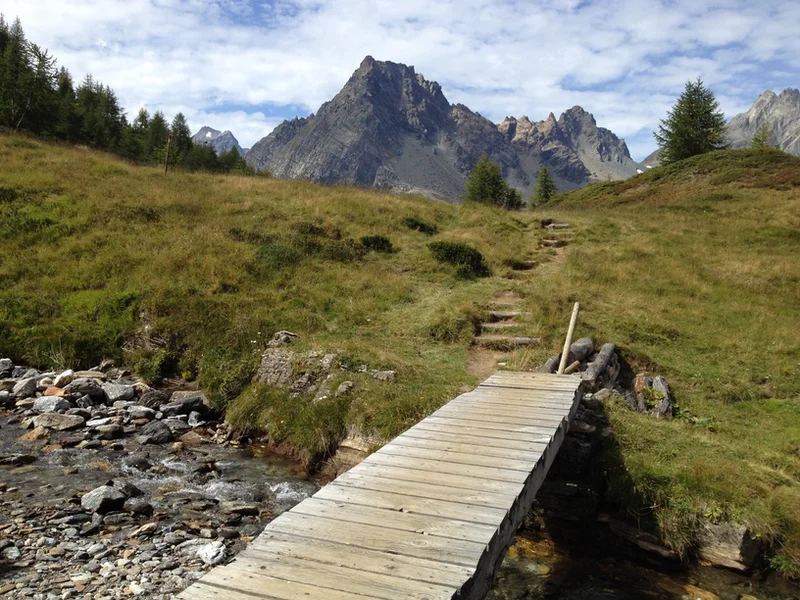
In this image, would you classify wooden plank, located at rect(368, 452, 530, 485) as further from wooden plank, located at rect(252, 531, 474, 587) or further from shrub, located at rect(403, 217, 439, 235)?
shrub, located at rect(403, 217, 439, 235)

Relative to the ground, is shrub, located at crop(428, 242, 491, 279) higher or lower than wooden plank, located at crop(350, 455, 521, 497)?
higher

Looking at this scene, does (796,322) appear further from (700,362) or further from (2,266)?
(2,266)

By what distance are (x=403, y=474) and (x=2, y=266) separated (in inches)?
728

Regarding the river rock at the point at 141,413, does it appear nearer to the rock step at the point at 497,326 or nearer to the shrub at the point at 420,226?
the rock step at the point at 497,326

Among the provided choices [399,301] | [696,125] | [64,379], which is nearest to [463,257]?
[399,301]

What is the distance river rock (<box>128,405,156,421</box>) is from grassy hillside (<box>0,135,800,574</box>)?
149cm

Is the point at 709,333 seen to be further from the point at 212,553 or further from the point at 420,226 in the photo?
the point at 212,553

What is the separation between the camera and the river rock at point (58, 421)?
1070 centimetres

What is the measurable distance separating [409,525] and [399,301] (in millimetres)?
13406

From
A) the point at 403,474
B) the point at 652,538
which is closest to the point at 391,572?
the point at 403,474

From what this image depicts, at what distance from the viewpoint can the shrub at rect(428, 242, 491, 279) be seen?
21.0m

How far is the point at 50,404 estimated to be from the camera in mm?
11688

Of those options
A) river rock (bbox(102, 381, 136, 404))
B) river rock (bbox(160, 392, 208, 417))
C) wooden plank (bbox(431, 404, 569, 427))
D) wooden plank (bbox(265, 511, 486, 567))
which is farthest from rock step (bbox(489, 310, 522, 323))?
wooden plank (bbox(265, 511, 486, 567))

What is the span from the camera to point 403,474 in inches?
212
